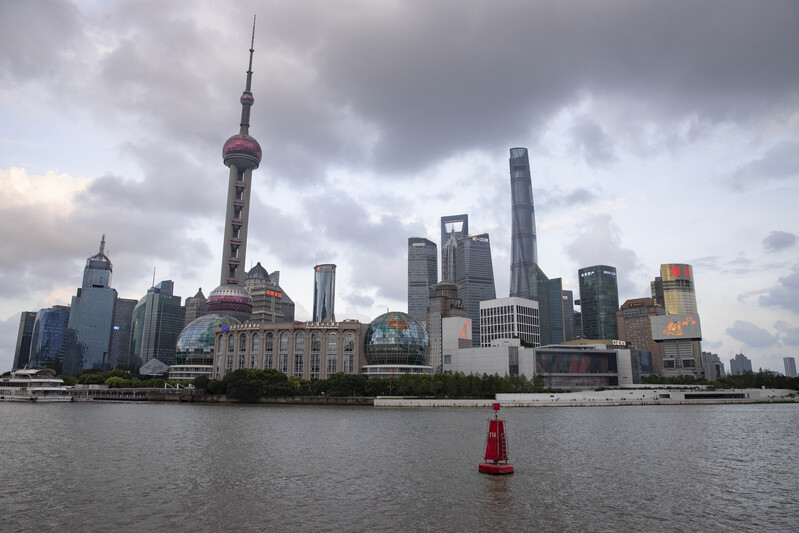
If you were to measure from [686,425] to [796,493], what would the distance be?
182ft

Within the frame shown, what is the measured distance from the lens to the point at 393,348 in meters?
192

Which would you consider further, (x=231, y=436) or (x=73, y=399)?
(x=73, y=399)

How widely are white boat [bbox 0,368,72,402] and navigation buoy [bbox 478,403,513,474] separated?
16102cm

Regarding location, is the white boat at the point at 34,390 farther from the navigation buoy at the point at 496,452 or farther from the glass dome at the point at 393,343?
the navigation buoy at the point at 496,452

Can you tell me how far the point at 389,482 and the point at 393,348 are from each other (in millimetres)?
149525

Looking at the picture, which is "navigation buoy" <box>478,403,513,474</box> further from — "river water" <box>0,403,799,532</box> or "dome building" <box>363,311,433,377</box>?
"dome building" <box>363,311,433,377</box>

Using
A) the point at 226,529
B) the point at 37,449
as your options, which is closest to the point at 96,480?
the point at 226,529

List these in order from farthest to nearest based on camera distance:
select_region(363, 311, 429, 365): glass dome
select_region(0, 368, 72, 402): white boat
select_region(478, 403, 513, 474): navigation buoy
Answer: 1. select_region(363, 311, 429, 365): glass dome
2. select_region(0, 368, 72, 402): white boat
3. select_region(478, 403, 513, 474): navigation buoy

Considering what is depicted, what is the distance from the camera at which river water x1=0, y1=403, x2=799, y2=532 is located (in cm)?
3256

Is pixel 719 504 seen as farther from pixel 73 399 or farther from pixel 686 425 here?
pixel 73 399

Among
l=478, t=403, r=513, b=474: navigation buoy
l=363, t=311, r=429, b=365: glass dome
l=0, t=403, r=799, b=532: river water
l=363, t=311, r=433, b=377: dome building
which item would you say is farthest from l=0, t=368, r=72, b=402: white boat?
l=478, t=403, r=513, b=474: navigation buoy

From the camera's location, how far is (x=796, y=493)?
4059 centimetres

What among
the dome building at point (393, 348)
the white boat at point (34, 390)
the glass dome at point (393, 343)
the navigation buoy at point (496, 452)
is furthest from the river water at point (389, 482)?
the glass dome at point (393, 343)

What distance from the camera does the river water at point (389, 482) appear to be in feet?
107
